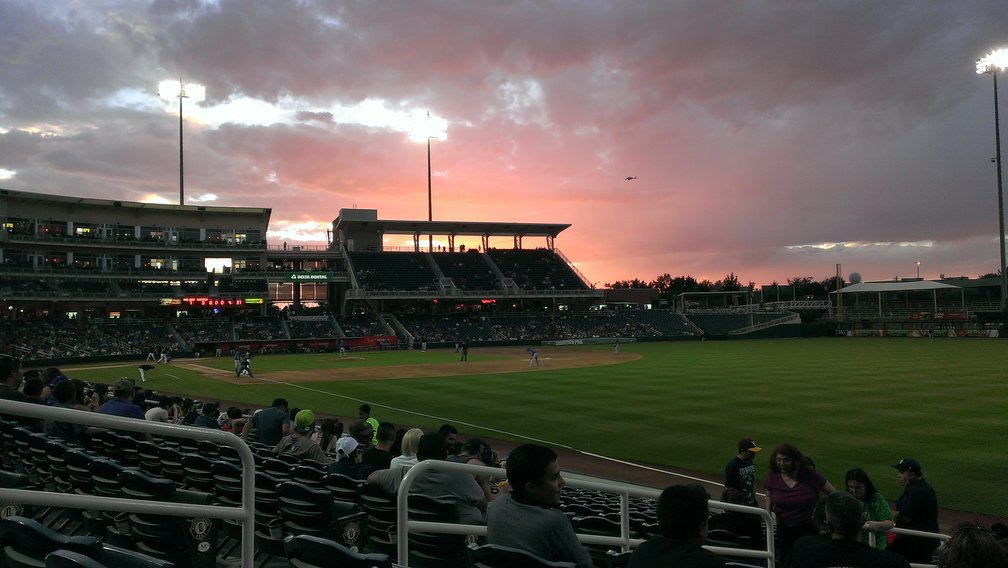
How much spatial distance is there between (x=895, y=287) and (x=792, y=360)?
58.7 metres

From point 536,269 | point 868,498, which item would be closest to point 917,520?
point 868,498

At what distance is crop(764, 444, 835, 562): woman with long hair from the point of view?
24.9 feet

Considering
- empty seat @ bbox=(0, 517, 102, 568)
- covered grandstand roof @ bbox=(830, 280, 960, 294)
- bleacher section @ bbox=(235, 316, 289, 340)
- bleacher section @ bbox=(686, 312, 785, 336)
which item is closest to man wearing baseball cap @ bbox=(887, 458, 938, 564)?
empty seat @ bbox=(0, 517, 102, 568)

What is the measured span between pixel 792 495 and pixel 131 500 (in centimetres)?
705

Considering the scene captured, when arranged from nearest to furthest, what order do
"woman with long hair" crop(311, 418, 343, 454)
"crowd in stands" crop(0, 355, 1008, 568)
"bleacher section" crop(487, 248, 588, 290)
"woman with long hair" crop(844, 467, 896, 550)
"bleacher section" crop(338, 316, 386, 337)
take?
"crowd in stands" crop(0, 355, 1008, 568) → "woman with long hair" crop(844, 467, 896, 550) → "woman with long hair" crop(311, 418, 343, 454) → "bleacher section" crop(338, 316, 386, 337) → "bleacher section" crop(487, 248, 588, 290)

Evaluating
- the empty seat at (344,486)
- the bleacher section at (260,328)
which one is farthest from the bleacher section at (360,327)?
the empty seat at (344,486)

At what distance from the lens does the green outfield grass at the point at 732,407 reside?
15844 mm

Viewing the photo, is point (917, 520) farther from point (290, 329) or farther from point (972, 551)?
point (290, 329)

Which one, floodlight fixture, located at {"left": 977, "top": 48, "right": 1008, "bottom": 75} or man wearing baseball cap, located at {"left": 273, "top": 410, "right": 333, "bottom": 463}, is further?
floodlight fixture, located at {"left": 977, "top": 48, "right": 1008, "bottom": 75}

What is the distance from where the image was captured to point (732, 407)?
23344 mm

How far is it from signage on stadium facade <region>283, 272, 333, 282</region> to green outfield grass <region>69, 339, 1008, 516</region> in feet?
123

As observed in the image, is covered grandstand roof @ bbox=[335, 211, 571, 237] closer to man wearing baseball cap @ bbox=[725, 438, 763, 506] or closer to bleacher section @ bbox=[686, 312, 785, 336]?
bleacher section @ bbox=[686, 312, 785, 336]

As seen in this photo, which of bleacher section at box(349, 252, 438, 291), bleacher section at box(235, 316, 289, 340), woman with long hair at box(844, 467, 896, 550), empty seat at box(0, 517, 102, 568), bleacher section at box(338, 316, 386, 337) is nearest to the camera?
empty seat at box(0, 517, 102, 568)

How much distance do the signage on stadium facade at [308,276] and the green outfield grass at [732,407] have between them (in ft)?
123
